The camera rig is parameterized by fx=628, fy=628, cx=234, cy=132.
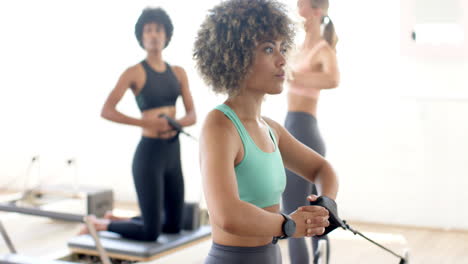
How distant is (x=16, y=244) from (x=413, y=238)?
2.79 metres

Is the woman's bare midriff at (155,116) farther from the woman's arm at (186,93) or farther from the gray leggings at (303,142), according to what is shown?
the gray leggings at (303,142)

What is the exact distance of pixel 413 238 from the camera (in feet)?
14.2

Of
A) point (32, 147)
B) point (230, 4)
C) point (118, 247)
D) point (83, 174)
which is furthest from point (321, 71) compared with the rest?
point (32, 147)

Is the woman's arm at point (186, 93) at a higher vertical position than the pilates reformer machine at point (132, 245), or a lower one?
higher

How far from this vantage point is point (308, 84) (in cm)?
277

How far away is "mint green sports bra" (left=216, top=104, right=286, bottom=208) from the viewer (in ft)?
4.88

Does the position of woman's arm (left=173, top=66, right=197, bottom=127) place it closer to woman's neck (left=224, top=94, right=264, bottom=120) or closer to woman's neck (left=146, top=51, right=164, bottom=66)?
woman's neck (left=146, top=51, right=164, bottom=66)

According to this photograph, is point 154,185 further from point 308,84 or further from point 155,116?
point 308,84

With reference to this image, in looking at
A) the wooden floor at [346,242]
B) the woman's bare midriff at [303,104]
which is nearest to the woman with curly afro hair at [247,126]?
the woman's bare midriff at [303,104]

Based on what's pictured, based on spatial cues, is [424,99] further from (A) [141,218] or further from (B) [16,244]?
(B) [16,244]

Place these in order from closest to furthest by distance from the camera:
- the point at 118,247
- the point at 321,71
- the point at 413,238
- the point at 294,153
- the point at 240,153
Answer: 1. the point at 240,153
2. the point at 294,153
3. the point at 321,71
4. the point at 118,247
5. the point at 413,238

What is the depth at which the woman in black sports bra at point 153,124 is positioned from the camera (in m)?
3.75

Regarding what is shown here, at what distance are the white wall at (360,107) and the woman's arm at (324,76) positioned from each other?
1965mm

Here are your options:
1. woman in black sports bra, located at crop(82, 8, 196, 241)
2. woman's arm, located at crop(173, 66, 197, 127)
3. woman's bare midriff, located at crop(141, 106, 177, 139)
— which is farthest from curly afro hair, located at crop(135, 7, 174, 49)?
woman's bare midriff, located at crop(141, 106, 177, 139)
